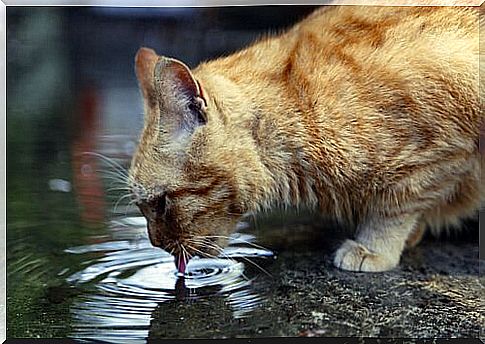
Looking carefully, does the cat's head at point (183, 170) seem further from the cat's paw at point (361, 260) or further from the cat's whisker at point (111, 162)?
the cat's paw at point (361, 260)

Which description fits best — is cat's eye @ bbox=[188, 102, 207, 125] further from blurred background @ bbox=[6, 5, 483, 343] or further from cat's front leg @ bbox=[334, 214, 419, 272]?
cat's front leg @ bbox=[334, 214, 419, 272]

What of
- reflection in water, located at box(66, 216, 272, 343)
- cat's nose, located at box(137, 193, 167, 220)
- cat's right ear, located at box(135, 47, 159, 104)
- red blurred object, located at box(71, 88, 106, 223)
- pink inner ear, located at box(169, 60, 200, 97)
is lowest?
reflection in water, located at box(66, 216, 272, 343)

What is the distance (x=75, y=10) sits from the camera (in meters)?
1.32

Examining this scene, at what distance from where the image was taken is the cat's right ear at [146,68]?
1320mm

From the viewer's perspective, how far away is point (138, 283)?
129 cm

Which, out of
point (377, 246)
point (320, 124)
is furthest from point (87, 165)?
point (377, 246)

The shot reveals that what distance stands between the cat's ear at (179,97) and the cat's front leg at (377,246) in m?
0.41

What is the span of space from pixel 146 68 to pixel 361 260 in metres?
0.56

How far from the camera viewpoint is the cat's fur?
124cm

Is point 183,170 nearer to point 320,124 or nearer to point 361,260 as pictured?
point 320,124

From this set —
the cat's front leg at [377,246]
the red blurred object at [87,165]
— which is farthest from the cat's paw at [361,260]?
the red blurred object at [87,165]

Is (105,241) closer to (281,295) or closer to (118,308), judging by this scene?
(118,308)

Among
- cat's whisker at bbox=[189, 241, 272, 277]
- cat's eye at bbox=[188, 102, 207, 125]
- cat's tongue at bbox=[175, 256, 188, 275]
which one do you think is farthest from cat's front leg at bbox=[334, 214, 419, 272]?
cat's eye at bbox=[188, 102, 207, 125]

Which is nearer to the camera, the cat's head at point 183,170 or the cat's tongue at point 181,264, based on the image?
the cat's head at point 183,170
